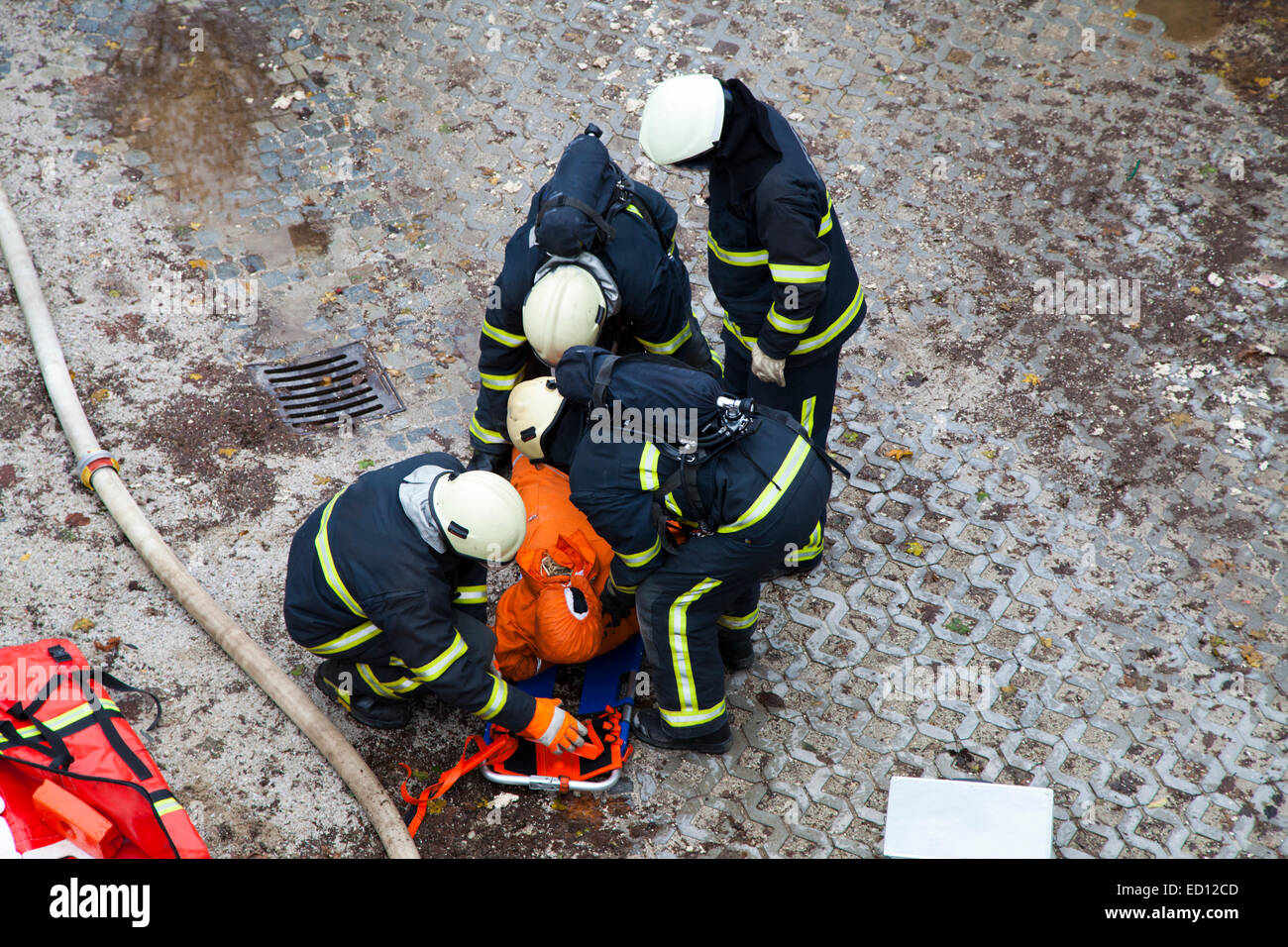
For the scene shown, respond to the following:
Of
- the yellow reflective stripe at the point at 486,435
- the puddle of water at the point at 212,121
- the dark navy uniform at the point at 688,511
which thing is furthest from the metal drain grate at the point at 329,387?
the dark navy uniform at the point at 688,511

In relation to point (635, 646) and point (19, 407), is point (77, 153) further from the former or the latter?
point (635, 646)

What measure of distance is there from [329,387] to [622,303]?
6.30 ft

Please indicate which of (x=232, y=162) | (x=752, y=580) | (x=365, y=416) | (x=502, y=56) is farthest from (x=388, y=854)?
(x=502, y=56)

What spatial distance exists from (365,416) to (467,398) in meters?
0.52

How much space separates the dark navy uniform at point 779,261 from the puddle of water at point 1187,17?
14.2ft

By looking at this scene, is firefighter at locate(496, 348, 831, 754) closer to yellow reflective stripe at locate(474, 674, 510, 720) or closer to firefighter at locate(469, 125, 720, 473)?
firefighter at locate(469, 125, 720, 473)

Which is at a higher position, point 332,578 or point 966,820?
point 332,578

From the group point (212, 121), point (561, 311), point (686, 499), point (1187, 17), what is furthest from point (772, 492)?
point (1187, 17)

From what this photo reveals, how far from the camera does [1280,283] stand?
5891 millimetres

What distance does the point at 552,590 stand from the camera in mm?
4082

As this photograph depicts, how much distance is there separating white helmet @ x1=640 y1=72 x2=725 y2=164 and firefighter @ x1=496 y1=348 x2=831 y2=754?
33.8 inches

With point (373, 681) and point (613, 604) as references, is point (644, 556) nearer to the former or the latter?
point (613, 604)

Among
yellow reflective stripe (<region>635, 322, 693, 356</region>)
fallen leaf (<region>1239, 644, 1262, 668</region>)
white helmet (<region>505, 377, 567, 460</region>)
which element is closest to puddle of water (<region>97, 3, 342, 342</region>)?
white helmet (<region>505, 377, 567, 460</region>)

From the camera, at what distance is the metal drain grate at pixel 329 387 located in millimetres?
5391
